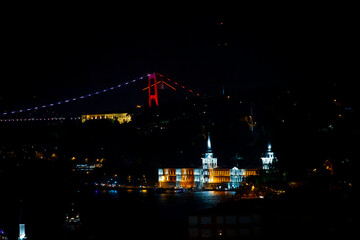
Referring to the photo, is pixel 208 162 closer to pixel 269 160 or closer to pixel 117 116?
pixel 117 116

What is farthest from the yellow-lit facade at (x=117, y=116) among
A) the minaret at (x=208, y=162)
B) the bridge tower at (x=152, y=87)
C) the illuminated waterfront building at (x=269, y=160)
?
the illuminated waterfront building at (x=269, y=160)

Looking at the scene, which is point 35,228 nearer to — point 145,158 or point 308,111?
point 308,111

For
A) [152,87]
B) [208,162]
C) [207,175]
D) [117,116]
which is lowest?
[207,175]

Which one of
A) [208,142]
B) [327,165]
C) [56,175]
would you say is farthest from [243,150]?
[327,165]

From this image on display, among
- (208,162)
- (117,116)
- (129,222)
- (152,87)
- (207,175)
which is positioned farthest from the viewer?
(117,116)

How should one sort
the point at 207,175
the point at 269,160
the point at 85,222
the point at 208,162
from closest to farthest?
the point at 85,222 < the point at 269,160 < the point at 208,162 < the point at 207,175

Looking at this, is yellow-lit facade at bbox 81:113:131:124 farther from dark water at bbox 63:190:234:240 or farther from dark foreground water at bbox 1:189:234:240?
dark foreground water at bbox 1:189:234:240

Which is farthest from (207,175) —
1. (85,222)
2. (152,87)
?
(85,222)

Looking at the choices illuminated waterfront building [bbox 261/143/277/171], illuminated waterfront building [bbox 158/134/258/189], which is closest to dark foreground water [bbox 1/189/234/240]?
illuminated waterfront building [bbox 261/143/277/171]
